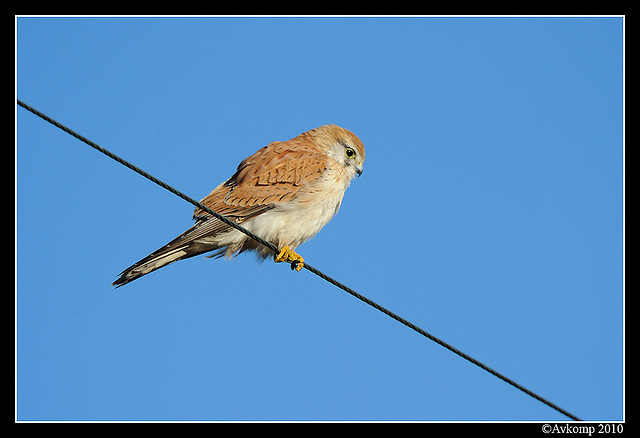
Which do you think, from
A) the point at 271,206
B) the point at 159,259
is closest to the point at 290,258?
the point at 271,206

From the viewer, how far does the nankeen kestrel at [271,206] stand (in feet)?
15.1

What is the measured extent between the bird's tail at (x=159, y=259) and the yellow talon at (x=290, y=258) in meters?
0.61

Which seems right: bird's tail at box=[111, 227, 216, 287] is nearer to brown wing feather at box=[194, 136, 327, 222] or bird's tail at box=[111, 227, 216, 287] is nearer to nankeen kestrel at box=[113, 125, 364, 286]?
nankeen kestrel at box=[113, 125, 364, 286]

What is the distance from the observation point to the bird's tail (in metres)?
4.35

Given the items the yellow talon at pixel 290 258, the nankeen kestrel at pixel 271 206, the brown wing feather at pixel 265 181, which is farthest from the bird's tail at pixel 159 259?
the yellow talon at pixel 290 258

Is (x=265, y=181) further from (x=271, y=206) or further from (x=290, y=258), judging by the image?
(x=290, y=258)

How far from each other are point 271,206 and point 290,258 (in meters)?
0.43

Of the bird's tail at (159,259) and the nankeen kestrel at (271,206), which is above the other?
the nankeen kestrel at (271,206)

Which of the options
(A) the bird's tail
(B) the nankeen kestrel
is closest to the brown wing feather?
(B) the nankeen kestrel

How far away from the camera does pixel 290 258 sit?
470cm

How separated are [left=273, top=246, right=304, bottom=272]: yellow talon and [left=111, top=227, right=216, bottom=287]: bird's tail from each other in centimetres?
61

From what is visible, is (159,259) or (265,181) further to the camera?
(265,181)

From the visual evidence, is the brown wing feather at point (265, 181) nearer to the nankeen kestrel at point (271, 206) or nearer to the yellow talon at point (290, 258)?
the nankeen kestrel at point (271, 206)
